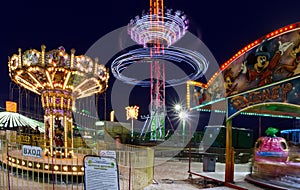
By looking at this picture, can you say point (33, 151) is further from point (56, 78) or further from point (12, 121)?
point (12, 121)

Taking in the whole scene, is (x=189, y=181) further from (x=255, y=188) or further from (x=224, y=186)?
(x=255, y=188)

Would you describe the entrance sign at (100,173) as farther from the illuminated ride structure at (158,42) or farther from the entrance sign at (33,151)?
the illuminated ride structure at (158,42)

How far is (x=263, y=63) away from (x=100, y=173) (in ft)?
18.4

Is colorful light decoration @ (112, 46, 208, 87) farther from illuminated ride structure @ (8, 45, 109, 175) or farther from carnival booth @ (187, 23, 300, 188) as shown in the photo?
carnival booth @ (187, 23, 300, 188)

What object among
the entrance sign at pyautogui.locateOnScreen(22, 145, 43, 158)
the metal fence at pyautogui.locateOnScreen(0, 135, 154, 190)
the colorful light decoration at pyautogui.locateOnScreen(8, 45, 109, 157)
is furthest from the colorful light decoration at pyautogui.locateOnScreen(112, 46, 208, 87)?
the entrance sign at pyautogui.locateOnScreen(22, 145, 43, 158)

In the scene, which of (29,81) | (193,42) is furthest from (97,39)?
(29,81)

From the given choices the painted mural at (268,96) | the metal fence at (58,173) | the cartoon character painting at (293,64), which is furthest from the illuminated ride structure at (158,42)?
the cartoon character painting at (293,64)

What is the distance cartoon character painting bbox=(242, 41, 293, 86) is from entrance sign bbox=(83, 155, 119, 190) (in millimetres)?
5146

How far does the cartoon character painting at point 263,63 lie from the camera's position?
7.16m

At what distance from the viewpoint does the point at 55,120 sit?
1315 cm

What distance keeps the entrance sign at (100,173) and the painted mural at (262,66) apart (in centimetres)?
493

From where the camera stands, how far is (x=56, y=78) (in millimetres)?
12523

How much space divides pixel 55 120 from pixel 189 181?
695 centimetres

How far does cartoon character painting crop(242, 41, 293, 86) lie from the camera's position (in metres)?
7.16
